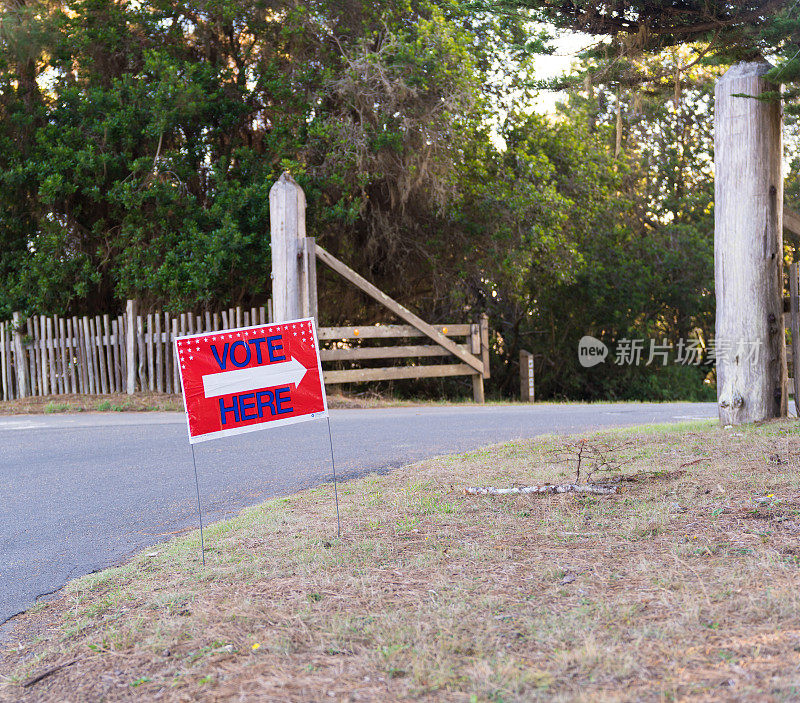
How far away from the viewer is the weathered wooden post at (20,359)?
17703mm

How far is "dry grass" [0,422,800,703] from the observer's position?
2.96 m

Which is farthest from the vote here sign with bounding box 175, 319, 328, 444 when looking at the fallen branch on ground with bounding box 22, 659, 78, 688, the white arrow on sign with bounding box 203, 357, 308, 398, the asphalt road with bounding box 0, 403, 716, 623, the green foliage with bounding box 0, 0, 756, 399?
the green foliage with bounding box 0, 0, 756, 399

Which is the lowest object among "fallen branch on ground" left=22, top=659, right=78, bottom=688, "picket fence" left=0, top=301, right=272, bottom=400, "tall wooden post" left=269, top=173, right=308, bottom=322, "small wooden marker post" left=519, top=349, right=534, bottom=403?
"small wooden marker post" left=519, top=349, right=534, bottom=403

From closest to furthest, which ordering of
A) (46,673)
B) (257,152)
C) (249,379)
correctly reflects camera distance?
(46,673)
(249,379)
(257,152)

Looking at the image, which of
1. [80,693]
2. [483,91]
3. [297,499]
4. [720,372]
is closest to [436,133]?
[483,91]

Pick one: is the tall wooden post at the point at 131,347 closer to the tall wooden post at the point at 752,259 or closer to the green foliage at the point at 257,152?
the green foliage at the point at 257,152

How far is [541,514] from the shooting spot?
5.32m

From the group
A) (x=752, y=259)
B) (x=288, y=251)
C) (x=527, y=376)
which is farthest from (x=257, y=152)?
(x=752, y=259)

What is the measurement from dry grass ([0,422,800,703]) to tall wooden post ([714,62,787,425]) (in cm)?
244

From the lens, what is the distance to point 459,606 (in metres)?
3.67

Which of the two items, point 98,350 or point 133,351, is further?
point 98,350

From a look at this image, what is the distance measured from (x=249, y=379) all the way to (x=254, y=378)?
0.10 feet

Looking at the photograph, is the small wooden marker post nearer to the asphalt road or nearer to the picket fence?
the asphalt road

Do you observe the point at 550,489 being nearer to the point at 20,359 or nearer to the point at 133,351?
the point at 133,351
